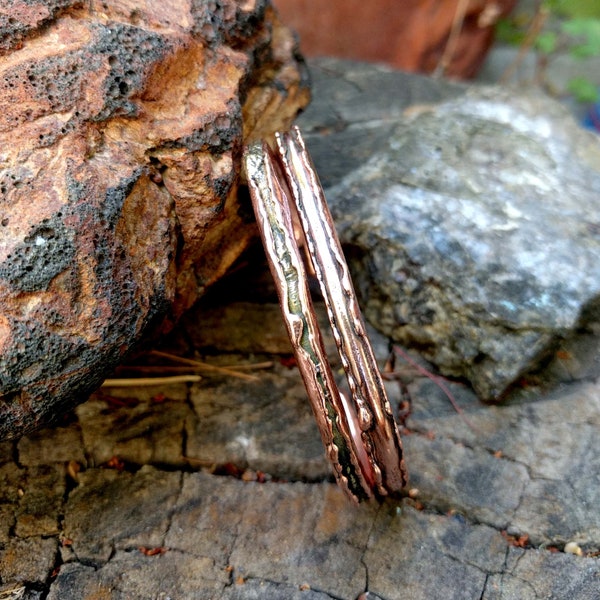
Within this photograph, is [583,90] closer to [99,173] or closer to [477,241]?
[477,241]

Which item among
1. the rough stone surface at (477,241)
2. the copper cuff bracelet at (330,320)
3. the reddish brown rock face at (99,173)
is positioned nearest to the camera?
the reddish brown rock face at (99,173)

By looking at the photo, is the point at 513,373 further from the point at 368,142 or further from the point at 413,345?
the point at 368,142

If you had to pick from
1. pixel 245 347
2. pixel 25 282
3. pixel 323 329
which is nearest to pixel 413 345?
pixel 323 329

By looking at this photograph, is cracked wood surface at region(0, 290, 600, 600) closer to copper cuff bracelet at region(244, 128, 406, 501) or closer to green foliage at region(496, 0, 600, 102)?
copper cuff bracelet at region(244, 128, 406, 501)

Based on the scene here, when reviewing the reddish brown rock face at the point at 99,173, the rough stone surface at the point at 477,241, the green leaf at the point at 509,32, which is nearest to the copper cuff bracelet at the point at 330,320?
the reddish brown rock face at the point at 99,173

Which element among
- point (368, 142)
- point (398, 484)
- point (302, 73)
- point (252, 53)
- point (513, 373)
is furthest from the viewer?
point (368, 142)

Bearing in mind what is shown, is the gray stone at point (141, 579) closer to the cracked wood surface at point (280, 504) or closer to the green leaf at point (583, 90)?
the cracked wood surface at point (280, 504)

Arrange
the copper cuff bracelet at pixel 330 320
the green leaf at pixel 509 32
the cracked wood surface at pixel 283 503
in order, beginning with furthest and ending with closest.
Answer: the green leaf at pixel 509 32
the cracked wood surface at pixel 283 503
the copper cuff bracelet at pixel 330 320
